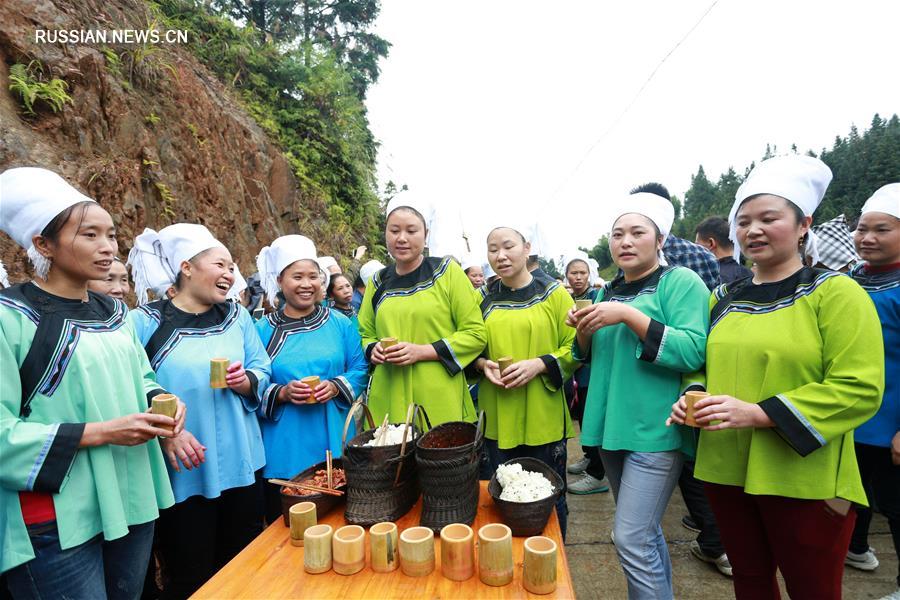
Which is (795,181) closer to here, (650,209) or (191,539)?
(650,209)

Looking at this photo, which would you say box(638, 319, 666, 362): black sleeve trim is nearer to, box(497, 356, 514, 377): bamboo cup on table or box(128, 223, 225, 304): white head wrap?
box(497, 356, 514, 377): bamboo cup on table

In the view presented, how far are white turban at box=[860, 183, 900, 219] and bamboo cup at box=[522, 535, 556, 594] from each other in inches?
102

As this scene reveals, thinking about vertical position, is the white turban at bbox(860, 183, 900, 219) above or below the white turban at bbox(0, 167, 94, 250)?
below

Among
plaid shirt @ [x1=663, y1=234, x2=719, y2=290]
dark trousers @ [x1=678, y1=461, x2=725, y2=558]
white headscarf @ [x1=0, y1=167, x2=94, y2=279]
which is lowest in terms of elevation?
dark trousers @ [x1=678, y1=461, x2=725, y2=558]

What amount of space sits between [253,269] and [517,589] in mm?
8079

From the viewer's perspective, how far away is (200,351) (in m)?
2.62

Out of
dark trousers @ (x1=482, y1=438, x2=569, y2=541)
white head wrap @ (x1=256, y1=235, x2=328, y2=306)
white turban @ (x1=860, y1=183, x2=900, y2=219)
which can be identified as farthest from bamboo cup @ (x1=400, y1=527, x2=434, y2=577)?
white turban @ (x1=860, y1=183, x2=900, y2=219)

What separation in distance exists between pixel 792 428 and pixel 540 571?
102cm

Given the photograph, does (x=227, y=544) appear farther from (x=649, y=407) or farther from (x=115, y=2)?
(x=115, y=2)

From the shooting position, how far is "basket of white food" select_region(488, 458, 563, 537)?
183 centimetres

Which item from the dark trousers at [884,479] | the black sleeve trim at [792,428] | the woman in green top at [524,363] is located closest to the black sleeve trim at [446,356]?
the woman in green top at [524,363]

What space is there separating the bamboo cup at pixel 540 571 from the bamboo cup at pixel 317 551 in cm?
69

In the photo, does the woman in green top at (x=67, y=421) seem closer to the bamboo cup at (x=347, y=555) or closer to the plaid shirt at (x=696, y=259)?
the bamboo cup at (x=347, y=555)

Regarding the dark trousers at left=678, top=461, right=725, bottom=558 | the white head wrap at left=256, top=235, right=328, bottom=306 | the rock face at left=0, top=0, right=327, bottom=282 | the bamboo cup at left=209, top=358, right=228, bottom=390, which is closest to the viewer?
the bamboo cup at left=209, top=358, right=228, bottom=390
